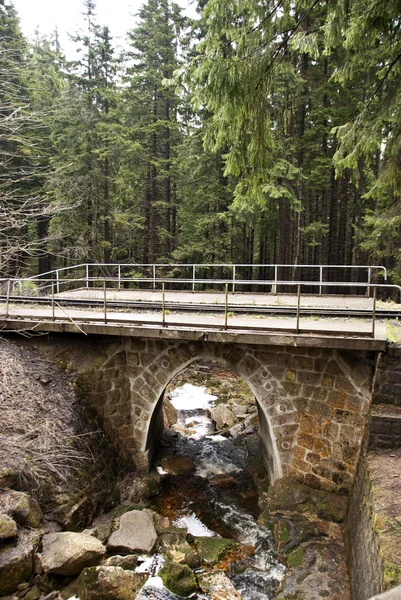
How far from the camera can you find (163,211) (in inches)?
798

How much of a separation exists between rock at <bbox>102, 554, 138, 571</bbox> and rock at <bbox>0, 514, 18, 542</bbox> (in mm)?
1508

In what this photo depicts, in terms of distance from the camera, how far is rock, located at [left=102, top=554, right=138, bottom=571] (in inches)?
229

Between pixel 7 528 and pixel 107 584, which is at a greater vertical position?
pixel 7 528

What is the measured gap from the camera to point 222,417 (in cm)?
1228

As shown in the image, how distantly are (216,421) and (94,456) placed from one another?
5450 mm

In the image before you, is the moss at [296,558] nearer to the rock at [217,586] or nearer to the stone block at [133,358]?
the rock at [217,586]

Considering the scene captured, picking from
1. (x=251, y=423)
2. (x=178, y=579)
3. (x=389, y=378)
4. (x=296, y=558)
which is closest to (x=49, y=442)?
(x=178, y=579)

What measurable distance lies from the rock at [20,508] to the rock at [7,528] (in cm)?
18

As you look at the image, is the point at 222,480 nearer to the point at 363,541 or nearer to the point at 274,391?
the point at 274,391

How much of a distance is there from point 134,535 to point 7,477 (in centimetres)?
238

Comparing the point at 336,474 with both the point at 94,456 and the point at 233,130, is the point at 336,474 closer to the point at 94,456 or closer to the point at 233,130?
the point at 94,456

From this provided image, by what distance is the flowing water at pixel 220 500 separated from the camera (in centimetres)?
600

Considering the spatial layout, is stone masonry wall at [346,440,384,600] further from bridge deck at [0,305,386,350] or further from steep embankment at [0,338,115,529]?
steep embankment at [0,338,115,529]

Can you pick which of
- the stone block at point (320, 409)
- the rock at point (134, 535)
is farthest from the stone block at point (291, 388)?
the rock at point (134, 535)
